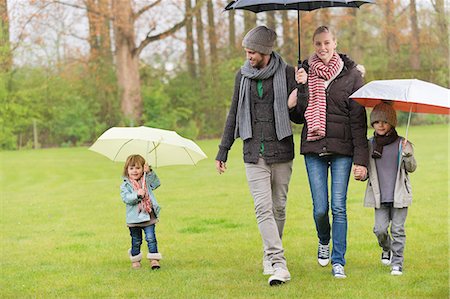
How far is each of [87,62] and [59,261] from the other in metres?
22.8

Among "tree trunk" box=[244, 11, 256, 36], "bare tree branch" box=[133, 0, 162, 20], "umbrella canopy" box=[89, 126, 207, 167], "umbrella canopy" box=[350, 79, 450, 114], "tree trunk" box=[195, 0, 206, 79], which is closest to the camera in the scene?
"umbrella canopy" box=[350, 79, 450, 114]

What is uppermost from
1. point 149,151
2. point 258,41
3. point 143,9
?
point 143,9

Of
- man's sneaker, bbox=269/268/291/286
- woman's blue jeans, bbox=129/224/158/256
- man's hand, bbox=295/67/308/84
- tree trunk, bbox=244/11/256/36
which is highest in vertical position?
tree trunk, bbox=244/11/256/36

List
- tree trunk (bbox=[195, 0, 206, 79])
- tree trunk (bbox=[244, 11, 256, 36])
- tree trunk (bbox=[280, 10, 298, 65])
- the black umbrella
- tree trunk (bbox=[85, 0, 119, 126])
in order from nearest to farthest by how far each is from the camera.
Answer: the black umbrella < tree trunk (bbox=[85, 0, 119, 126]) < tree trunk (bbox=[244, 11, 256, 36]) < tree trunk (bbox=[280, 10, 298, 65]) < tree trunk (bbox=[195, 0, 206, 79])

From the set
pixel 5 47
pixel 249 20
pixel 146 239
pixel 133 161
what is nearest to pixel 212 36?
pixel 249 20

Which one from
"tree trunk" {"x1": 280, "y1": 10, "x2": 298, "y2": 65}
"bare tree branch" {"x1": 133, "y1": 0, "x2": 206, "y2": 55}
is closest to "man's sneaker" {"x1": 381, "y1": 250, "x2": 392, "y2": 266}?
"bare tree branch" {"x1": 133, "y1": 0, "x2": 206, "y2": 55}

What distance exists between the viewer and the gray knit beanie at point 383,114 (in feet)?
22.3

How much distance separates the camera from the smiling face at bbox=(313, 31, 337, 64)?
677 cm

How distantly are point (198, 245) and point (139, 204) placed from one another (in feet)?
5.04

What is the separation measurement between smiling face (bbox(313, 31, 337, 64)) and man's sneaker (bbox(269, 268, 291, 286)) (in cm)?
161

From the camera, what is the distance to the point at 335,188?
6828 mm

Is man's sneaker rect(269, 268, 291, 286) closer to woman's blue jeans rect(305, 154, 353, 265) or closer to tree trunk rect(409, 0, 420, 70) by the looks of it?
woman's blue jeans rect(305, 154, 353, 265)

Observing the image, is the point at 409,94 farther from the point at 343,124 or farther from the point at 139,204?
the point at 139,204

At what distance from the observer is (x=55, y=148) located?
2917 cm
